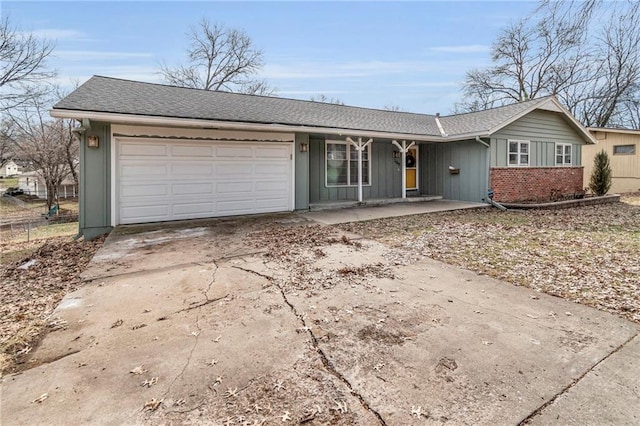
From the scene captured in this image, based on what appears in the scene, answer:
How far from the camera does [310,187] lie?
38.8 ft

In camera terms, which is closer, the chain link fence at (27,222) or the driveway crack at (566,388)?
the driveway crack at (566,388)

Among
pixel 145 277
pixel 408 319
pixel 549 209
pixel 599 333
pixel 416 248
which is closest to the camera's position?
pixel 599 333

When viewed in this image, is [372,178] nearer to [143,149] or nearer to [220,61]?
[143,149]

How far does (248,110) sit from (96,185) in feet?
15.2

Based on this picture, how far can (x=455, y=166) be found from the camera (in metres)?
13.1

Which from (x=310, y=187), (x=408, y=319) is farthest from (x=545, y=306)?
(x=310, y=187)

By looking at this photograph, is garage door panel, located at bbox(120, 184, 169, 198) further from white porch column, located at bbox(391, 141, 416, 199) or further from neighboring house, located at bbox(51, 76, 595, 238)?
white porch column, located at bbox(391, 141, 416, 199)

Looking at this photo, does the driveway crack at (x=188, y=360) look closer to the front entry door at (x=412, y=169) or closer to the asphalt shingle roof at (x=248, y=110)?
the asphalt shingle roof at (x=248, y=110)

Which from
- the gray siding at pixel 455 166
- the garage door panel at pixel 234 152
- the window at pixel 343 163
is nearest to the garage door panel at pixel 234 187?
the garage door panel at pixel 234 152

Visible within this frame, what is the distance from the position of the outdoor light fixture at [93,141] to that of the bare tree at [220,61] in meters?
21.8

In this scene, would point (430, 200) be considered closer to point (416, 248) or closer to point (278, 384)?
point (416, 248)

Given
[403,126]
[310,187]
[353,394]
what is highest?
[403,126]

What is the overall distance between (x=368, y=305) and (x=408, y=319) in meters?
0.50

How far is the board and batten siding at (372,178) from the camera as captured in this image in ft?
38.8
